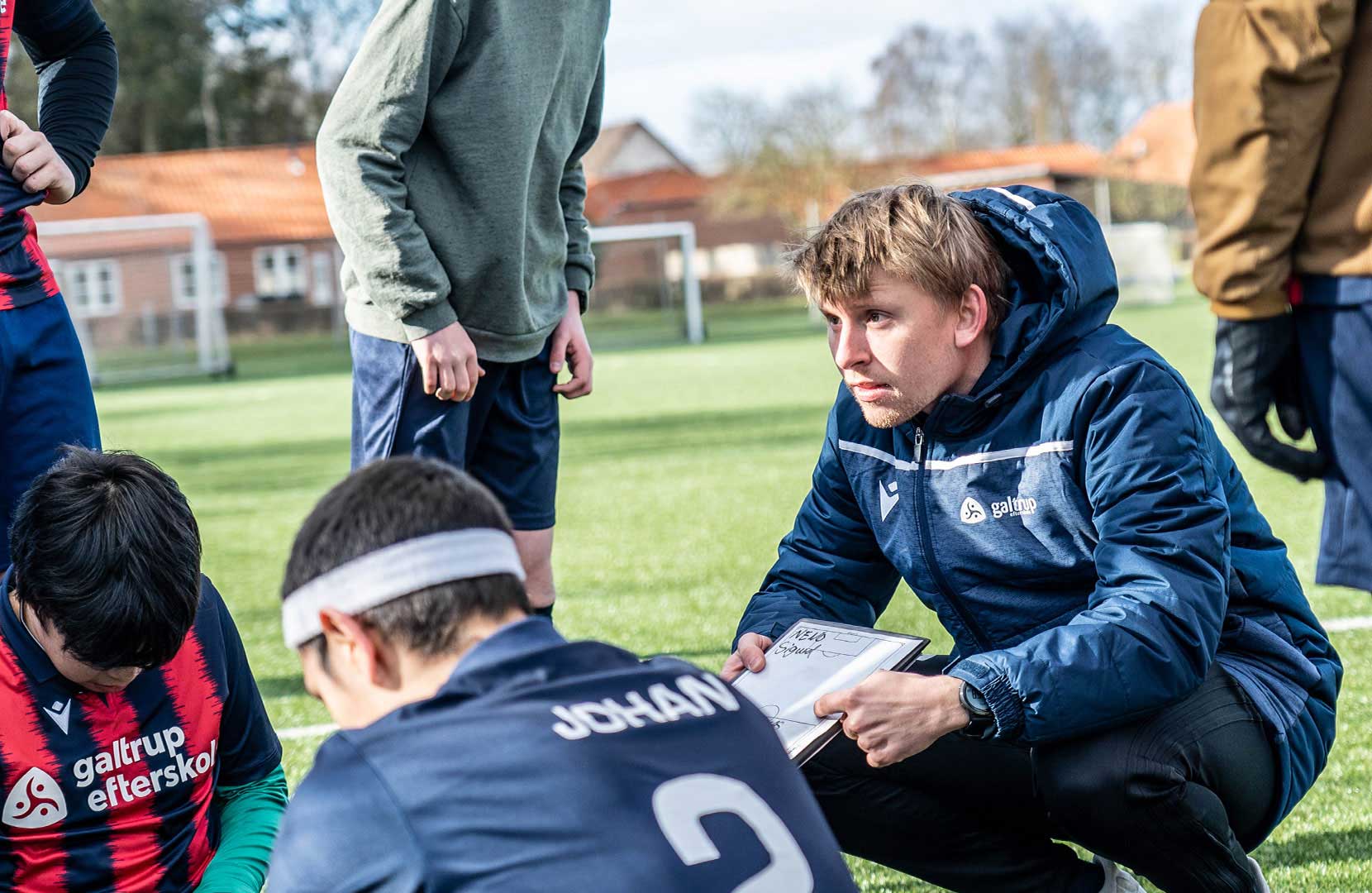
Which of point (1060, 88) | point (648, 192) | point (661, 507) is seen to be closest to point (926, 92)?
point (1060, 88)

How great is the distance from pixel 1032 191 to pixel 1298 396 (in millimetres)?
895

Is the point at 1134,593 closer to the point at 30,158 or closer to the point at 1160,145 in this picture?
the point at 30,158

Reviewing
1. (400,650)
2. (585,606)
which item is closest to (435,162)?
(400,650)

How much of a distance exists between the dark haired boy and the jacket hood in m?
1.36

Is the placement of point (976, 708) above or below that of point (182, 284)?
above

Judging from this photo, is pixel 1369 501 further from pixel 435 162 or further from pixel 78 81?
pixel 78 81

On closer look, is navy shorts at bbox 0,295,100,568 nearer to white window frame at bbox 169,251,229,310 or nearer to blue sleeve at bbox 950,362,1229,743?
blue sleeve at bbox 950,362,1229,743

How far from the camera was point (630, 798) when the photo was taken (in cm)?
150

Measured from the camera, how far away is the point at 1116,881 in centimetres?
276

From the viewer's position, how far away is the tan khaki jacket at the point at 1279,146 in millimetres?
2848

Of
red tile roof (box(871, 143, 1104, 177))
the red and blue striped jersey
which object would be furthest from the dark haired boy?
red tile roof (box(871, 143, 1104, 177))

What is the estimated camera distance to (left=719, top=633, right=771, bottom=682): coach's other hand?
2652 millimetres

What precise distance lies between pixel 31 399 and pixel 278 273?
2199 inches

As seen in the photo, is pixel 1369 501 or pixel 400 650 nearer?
pixel 400 650
